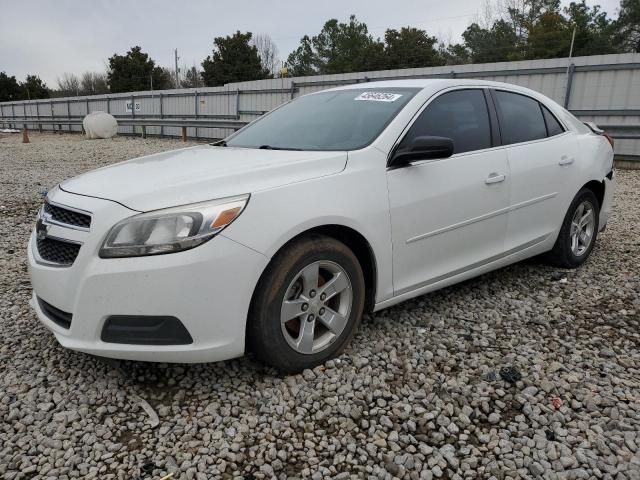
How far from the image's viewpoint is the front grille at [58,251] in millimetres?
2377

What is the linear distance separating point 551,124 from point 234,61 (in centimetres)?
4164

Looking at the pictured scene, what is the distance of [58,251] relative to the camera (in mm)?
2467

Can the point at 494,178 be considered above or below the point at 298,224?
above

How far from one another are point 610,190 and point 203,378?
3.98 meters

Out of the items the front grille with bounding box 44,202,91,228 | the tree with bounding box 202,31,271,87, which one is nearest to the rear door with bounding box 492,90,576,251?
the front grille with bounding box 44,202,91,228

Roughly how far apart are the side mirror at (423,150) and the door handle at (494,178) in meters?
0.57

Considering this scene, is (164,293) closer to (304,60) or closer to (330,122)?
(330,122)

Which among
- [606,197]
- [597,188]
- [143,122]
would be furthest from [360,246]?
[143,122]

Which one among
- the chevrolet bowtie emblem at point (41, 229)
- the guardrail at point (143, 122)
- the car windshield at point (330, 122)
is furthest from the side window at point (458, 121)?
the guardrail at point (143, 122)

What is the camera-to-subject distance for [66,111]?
30047 mm

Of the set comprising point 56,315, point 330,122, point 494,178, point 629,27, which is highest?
point 629,27

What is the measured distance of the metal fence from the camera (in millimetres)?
11578

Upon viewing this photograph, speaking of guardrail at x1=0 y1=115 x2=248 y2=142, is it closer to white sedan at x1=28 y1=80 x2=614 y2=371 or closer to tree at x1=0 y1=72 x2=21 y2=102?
white sedan at x1=28 y1=80 x2=614 y2=371

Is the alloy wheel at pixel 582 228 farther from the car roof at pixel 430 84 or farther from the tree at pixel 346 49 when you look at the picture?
the tree at pixel 346 49
